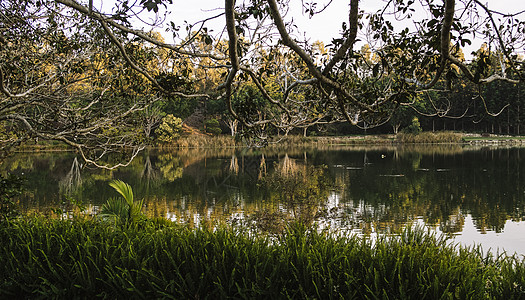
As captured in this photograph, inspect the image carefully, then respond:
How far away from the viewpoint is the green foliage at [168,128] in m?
47.6

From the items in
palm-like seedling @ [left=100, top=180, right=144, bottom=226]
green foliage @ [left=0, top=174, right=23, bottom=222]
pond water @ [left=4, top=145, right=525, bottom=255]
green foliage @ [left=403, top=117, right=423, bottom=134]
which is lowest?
pond water @ [left=4, top=145, right=525, bottom=255]

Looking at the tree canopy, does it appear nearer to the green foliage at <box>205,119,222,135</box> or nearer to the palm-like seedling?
the palm-like seedling

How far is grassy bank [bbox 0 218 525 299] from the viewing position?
4.23 meters

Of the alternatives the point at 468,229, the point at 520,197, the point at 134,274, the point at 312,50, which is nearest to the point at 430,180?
the point at 520,197

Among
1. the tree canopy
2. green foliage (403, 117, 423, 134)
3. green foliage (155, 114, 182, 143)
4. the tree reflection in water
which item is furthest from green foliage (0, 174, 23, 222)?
green foliage (403, 117, 423, 134)

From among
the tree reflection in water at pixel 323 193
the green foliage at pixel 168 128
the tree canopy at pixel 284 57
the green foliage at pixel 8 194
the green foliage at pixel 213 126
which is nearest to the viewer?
the tree canopy at pixel 284 57

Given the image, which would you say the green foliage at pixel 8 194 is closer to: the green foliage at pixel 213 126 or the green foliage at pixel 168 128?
the green foliage at pixel 168 128

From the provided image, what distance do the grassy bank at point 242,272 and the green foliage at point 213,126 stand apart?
4810 centimetres

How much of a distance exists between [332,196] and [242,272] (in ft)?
43.1

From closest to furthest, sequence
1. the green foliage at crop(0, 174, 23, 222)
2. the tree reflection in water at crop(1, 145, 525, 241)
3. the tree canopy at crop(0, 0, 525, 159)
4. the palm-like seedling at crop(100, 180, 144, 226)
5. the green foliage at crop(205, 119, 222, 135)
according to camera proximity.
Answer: the tree canopy at crop(0, 0, 525, 159)
the green foliage at crop(0, 174, 23, 222)
the palm-like seedling at crop(100, 180, 144, 226)
the tree reflection in water at crop(1, 145, 525, 241)
the green foliage at crop(205, 119, 222, 135)

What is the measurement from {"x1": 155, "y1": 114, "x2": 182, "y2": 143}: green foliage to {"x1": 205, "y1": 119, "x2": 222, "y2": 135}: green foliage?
16.3ft

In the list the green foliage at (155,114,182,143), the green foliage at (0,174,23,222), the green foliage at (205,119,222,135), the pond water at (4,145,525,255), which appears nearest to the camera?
the green foliage at (0,174,23,222)

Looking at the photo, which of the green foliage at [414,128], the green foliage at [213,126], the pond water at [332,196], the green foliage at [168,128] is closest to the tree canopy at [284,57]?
the pond water at [332,196]

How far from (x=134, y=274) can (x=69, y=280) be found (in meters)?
0.73
